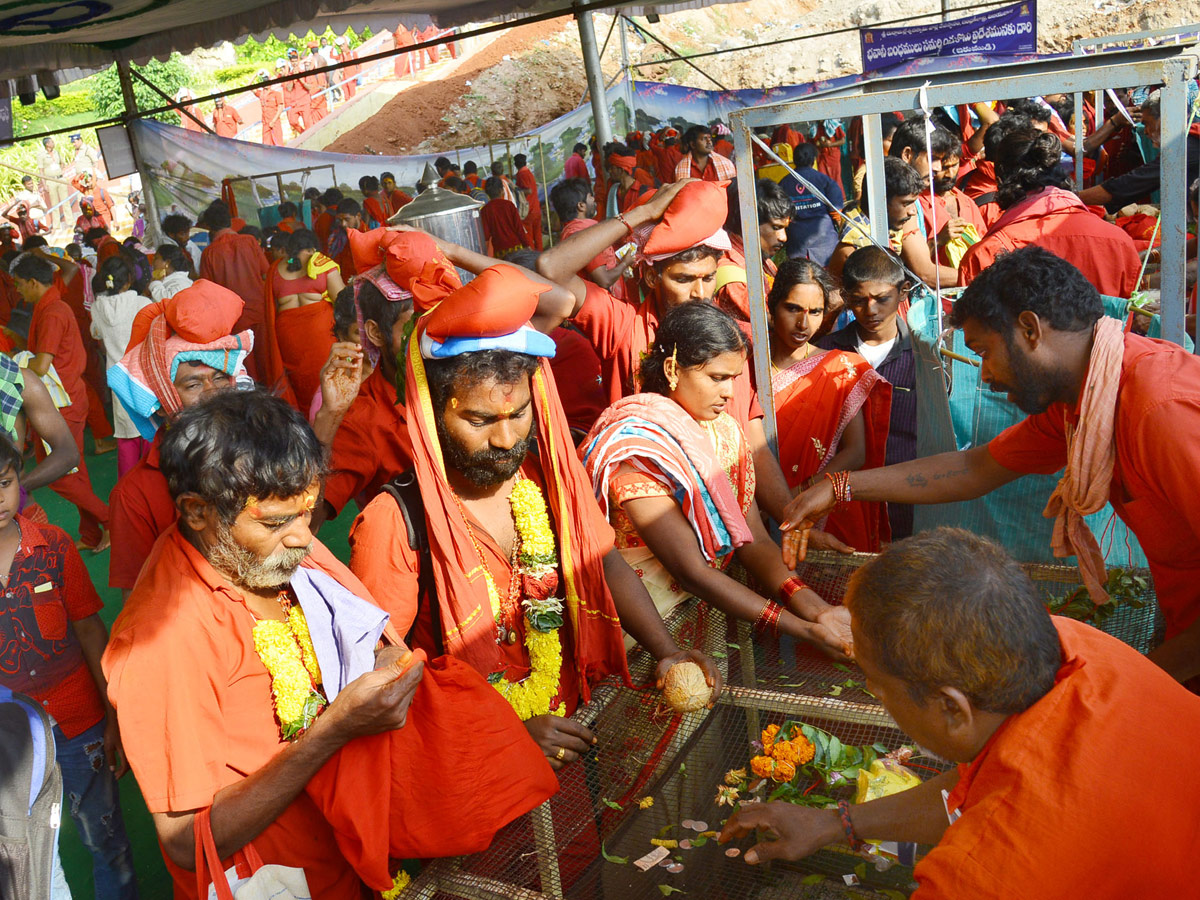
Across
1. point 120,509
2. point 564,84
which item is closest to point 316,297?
point 120,509

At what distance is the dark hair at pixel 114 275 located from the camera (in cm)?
880

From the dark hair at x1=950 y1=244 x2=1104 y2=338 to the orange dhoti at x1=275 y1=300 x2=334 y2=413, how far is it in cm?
482

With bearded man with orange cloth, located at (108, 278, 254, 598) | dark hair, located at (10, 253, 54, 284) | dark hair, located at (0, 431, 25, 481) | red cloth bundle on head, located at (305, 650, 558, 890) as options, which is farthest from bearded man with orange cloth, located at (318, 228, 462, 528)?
dark hair, located at (10, 253, 54, 284)

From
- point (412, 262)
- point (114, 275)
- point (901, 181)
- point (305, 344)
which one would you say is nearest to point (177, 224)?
point (114, 275)

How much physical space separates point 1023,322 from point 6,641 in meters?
2.89

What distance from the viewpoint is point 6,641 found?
9.13ft

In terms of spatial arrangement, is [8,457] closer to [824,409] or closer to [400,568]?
[400,568]

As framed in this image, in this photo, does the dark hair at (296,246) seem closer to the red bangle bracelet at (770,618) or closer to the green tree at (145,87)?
the red bangle bracelet at (770,618)

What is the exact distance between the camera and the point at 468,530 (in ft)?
7.88

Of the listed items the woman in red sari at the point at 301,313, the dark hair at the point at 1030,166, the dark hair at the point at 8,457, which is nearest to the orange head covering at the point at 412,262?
the dark hair at the point at 8,457

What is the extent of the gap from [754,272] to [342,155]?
1117 cm

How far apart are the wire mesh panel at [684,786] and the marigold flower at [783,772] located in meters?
0.02

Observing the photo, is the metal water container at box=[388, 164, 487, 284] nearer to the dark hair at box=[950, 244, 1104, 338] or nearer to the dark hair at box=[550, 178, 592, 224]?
the dark hair at box=[950, 244, 1104, 338]

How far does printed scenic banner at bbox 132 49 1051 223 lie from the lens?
36.1 feet
